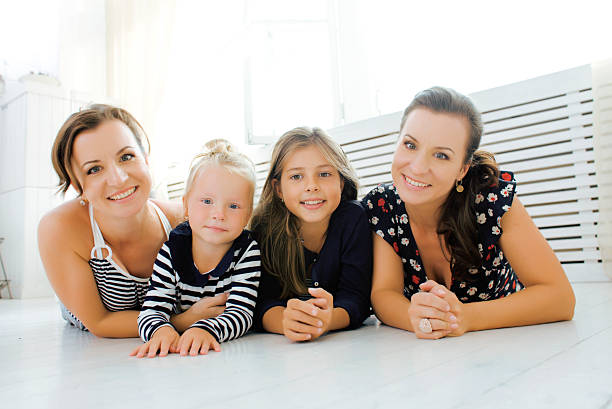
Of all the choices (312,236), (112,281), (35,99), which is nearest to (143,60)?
(35,99)

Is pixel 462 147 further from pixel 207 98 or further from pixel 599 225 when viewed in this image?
pixel 207 98

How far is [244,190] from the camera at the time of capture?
4.30 ft

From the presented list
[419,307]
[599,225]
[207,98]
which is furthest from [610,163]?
[207,98]

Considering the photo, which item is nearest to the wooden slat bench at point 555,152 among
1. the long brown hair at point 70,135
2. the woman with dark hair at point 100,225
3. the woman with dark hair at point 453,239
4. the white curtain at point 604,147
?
the white curtain at point 604,147

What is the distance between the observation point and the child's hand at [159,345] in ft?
3.46

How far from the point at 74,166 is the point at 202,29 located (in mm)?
2826

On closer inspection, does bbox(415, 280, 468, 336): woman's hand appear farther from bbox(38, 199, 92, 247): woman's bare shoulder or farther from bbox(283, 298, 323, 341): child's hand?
bbox(38, 199, 92, 247): woman's bare shoulder

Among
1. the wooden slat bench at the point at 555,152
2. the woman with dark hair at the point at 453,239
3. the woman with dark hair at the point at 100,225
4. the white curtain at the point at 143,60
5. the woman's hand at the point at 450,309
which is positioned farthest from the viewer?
the white curtain at the point at 143,60

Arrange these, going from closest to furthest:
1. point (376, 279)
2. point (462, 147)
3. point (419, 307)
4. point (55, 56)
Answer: point (419, 307) < point (462, 147) < point (376, 279) < point (55, 56)

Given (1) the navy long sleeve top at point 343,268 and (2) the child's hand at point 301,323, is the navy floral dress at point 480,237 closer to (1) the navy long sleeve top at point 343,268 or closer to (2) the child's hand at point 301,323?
(1) the navy long sleeve top at point 343,268

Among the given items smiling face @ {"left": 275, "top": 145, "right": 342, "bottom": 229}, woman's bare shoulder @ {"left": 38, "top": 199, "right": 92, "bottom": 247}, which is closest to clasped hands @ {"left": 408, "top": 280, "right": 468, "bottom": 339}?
smiling face @ {"left": 275, "top": 145, "right": 342, "bottom": 229}

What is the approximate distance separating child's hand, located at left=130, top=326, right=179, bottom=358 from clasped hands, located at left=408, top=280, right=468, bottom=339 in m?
0.55

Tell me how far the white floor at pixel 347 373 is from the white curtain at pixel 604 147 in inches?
48.8

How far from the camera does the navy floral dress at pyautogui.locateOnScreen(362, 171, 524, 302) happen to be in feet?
3.99
